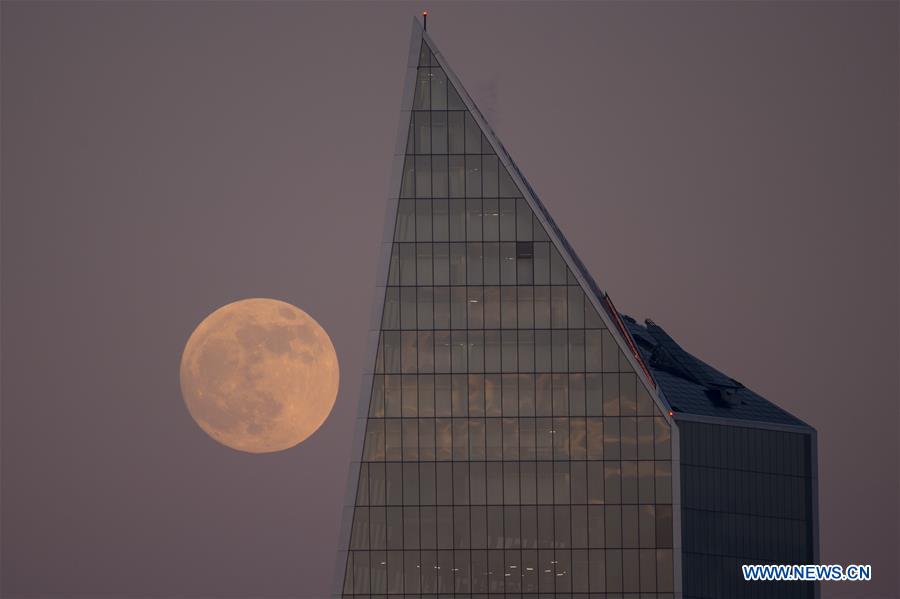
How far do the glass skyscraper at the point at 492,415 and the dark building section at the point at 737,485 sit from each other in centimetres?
1094

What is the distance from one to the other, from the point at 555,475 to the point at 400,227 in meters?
23.5

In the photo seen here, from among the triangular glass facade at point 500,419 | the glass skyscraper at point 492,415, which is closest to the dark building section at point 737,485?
the glass skyscraper at point 492,415

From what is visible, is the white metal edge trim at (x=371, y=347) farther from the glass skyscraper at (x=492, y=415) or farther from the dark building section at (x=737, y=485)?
the dark building section at (x=737, y=485)

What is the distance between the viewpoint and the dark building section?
174 metres

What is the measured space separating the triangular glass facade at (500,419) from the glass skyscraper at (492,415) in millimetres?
113

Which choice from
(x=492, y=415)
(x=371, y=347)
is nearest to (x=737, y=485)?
(x=492, y=415)

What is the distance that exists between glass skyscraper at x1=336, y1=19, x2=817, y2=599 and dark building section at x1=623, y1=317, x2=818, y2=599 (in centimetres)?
1094

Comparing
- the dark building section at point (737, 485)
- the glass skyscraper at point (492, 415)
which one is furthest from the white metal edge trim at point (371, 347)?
the dark building section at point (737, 485)

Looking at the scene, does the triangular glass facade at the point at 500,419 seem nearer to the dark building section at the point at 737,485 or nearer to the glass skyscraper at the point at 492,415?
the glass skyscraper at the point at 492,415

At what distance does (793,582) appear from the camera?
Answer: 7293 inches

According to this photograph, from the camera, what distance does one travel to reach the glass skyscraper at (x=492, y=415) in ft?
529

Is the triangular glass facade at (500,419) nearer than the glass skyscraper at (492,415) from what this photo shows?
No

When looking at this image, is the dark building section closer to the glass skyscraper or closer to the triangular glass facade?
the glass skyscraper

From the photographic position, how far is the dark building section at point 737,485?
17400cm
